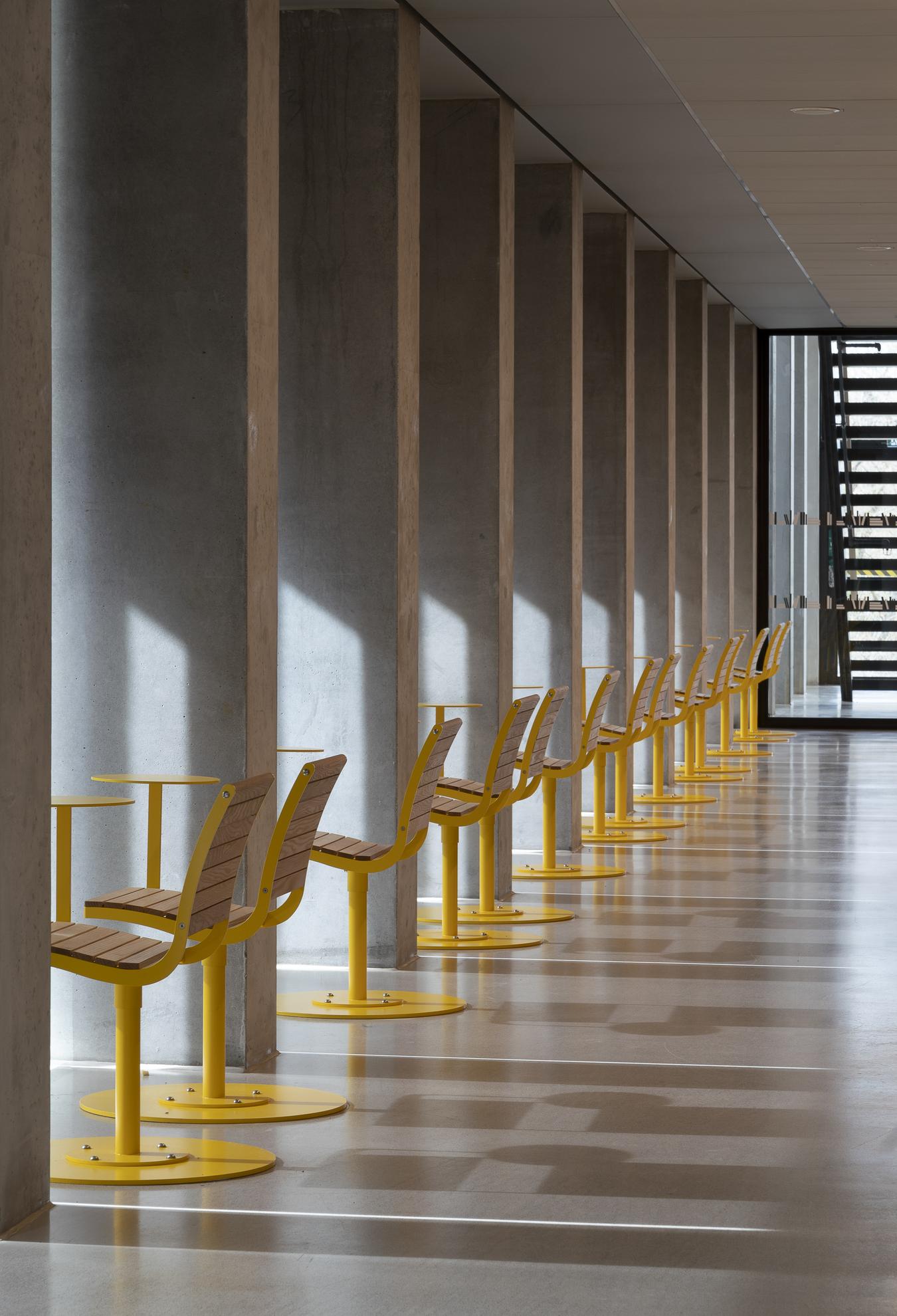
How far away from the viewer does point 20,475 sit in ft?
13.3

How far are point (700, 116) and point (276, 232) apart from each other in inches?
159

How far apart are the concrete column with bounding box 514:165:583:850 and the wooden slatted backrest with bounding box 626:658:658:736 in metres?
0.50

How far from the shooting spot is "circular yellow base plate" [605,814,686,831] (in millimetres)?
11531

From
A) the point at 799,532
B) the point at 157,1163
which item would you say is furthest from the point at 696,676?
the point at 157,1163

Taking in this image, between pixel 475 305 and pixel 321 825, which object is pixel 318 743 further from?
pixel 475 305

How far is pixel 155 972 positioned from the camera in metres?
4.22

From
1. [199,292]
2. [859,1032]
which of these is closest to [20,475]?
[199,292]

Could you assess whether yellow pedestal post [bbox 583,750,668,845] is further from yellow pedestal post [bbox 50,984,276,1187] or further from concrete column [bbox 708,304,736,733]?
concrete column [bbox 708,304,736,733]

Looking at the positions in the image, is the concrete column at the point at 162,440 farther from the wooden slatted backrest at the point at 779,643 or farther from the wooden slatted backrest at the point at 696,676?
the wooden slatted backrest at the point at 779,643

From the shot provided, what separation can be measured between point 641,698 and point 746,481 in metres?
8.41

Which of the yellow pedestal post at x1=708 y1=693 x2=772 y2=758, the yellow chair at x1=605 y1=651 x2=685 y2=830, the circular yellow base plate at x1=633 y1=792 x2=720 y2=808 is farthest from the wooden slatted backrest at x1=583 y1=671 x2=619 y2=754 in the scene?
the yellow pedestal post at x1=708 y1=693 x2=772 y2=758

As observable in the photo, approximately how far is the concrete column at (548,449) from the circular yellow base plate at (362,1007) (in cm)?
395

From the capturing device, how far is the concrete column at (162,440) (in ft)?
18.2

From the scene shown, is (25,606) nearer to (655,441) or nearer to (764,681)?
(655,441)
